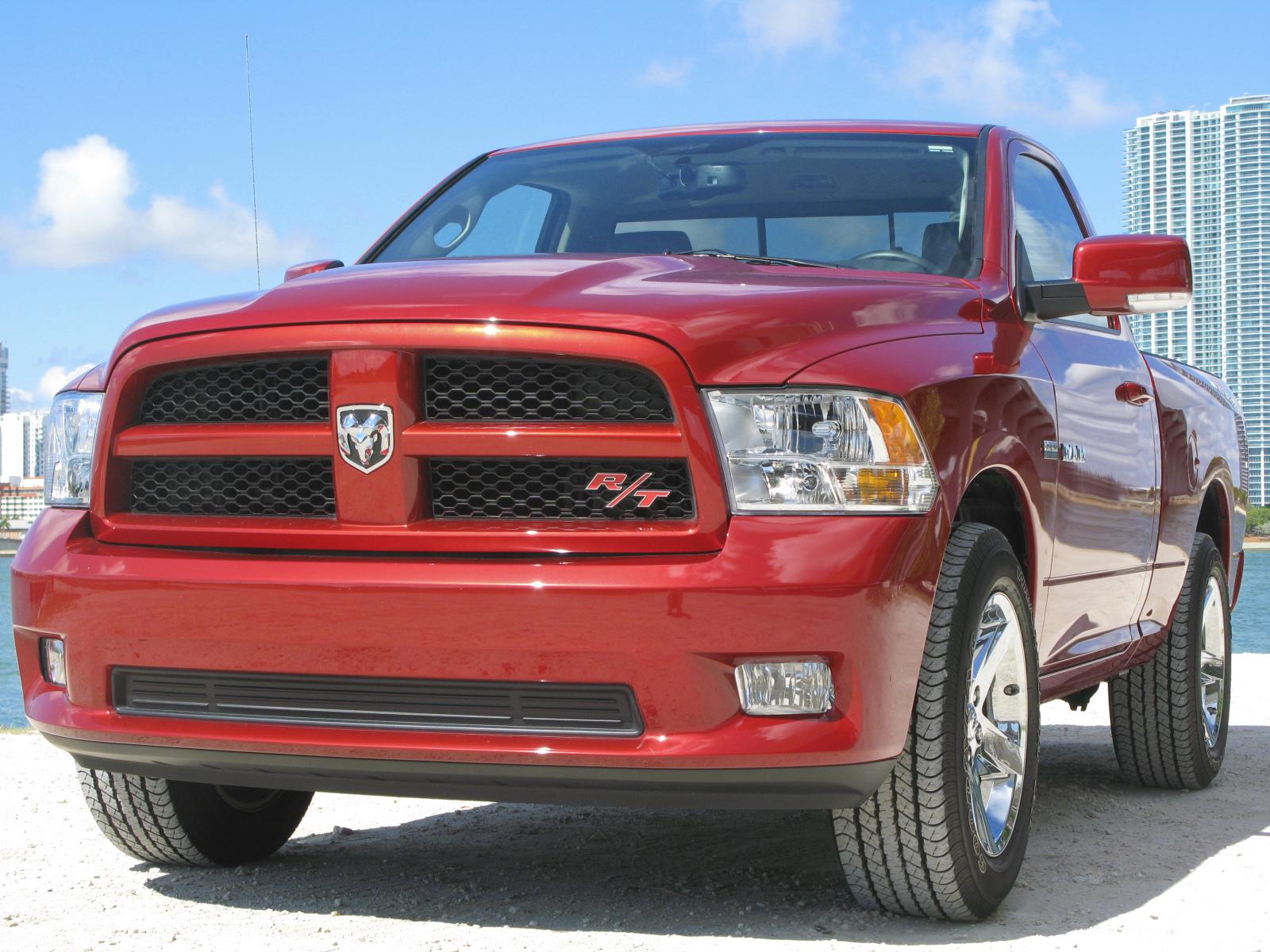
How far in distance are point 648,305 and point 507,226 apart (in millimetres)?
1654

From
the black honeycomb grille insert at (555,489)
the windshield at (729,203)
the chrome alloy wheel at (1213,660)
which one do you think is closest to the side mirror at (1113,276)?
the windshield at (729,203)

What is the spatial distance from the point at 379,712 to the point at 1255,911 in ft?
6.59

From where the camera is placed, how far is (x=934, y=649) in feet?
10.9

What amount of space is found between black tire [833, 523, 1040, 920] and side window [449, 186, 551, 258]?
1.69 meters

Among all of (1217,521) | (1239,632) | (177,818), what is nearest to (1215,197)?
(1239,632)

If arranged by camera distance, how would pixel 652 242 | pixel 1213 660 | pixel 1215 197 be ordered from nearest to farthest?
pixel 652 242
pixel 1213 660
pixel 1215 197

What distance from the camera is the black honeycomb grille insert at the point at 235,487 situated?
3.35 m

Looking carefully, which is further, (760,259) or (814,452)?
(760,259)

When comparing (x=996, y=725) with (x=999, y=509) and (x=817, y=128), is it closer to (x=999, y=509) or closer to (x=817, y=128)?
(x=999, y=509)

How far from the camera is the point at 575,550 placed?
3117 mm

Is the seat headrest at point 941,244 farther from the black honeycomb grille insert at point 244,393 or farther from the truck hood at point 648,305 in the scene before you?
the black honeycomb grille insert at point 244,393

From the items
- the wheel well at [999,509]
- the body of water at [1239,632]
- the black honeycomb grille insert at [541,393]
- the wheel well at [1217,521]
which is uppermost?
the black honeycomb grille insert at [541,393]

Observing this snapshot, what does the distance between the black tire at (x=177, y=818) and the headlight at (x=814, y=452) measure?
5.76 feet

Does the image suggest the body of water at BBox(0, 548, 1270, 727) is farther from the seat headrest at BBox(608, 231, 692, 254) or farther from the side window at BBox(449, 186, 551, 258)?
the seat headrest at BBox(608, 231, 692, 254)
